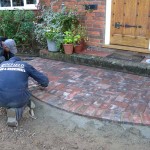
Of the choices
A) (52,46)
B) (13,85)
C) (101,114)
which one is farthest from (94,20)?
(13,85)

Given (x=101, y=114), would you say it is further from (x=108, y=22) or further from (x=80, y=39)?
(x=108, y=22)

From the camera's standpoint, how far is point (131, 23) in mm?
5809

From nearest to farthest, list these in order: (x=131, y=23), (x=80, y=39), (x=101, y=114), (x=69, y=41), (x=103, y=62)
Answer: (x=101, y=114) < (x=103, y=62) < (x=131, y=23) < (x=69, y=41) < (x=80, y=39)

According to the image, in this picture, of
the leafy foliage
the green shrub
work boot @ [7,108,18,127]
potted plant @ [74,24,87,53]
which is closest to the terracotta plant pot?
potted plant @ [74,24,87,53]

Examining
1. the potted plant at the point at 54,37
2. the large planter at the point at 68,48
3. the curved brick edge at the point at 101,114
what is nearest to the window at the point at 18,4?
the potted plant at the point at 54,37

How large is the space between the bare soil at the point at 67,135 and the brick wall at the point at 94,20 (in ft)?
9.85

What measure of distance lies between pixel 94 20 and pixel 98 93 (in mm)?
2500

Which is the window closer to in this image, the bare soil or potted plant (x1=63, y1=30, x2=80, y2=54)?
potted plant (x1=63, y1=30, x2=80, y2=54)

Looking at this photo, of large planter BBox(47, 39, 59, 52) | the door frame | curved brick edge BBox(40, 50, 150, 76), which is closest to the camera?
curved brick edge BBox(40, 50, 150, 76)

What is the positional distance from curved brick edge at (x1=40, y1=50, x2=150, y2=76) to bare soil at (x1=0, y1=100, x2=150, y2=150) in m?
1.97

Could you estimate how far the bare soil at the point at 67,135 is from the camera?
3078 millimetres

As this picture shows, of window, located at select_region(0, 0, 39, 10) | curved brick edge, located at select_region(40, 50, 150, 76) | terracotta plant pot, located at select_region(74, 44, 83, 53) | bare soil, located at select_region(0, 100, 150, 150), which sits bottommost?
bare soil, located at select_region(0, 100, 150, 150)

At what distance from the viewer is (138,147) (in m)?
3.04

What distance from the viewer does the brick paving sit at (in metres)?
3.70
